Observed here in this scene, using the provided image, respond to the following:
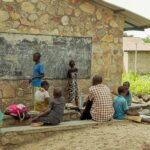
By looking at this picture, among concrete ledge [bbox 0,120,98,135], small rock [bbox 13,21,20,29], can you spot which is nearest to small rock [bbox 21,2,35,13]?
small rock [bbox 13,21,20,29]

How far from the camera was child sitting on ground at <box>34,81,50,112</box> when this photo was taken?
974 centimetres

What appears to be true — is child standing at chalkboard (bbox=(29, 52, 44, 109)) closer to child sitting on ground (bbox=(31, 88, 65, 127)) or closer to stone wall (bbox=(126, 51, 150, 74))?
child sitting on ground (bbox=(31, 88, 65, 127))

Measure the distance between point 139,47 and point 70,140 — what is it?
2466cm

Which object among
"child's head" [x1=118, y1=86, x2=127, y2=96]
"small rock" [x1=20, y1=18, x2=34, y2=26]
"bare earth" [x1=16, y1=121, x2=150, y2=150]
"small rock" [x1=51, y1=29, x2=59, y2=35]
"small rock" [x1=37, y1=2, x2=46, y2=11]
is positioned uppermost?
"small rock" [x1=37, y1=2, x2=46, y2=11]

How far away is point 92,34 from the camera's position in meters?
12.3

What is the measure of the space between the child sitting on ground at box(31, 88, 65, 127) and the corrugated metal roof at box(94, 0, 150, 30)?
4031mm

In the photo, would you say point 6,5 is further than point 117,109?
Yes

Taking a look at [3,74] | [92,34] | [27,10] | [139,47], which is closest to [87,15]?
[92,34]

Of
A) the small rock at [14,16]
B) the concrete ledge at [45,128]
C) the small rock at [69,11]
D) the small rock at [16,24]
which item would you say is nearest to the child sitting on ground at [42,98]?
the concrete ledge at [45,128]

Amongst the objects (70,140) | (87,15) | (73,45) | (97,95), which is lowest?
(70,140)

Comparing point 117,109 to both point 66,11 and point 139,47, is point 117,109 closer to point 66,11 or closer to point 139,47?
point 66,11

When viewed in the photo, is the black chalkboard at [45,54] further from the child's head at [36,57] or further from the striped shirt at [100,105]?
the striped shirt at [100,105]

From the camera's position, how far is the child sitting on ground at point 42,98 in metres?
9.74

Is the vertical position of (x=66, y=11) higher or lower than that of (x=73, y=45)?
higher
